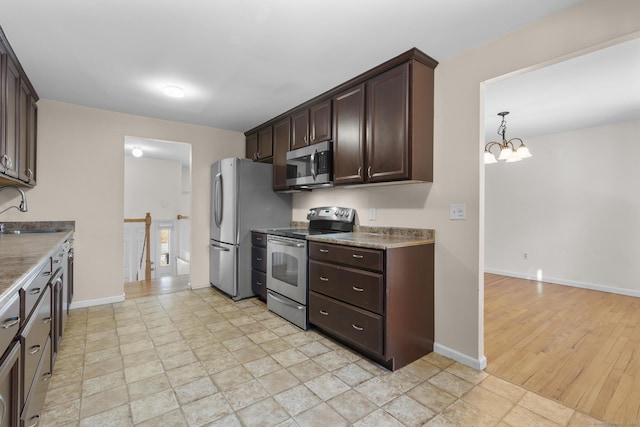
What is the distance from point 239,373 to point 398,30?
2495mm

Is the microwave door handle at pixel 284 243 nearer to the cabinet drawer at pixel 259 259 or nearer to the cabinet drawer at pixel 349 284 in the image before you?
the cabinet drawer at pixel 349 284

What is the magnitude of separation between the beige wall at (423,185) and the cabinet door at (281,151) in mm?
386

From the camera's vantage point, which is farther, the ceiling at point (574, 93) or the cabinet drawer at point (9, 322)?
the ceiling at point (574, 93)

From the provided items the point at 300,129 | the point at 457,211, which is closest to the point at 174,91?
the point at 300,129

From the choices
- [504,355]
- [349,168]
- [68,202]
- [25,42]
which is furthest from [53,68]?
[504,355]

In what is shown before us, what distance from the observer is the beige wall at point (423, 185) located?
1.86 meters

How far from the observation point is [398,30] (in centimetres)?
198

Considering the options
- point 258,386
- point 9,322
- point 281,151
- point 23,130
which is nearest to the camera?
point 9,322

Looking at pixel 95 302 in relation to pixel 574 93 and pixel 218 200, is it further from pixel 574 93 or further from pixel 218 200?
pixel 574 93

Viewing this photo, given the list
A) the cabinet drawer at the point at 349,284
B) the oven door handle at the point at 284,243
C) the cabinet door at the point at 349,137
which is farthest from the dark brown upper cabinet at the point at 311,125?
the cabinet drawer at the point at 349,284

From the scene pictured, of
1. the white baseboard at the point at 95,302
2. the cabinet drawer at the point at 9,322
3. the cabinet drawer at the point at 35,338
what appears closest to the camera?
the cabinet drawer at the point at 9,322

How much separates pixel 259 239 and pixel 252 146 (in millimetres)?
1524

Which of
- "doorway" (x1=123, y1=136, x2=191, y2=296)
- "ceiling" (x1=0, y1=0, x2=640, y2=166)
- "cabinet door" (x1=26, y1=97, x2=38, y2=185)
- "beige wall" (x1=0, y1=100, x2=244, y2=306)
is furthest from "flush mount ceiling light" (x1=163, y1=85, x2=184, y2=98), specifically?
"doorway" (x1=123, y1=136, x2=191, y2=296)

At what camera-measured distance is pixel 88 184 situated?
11.4 feet
